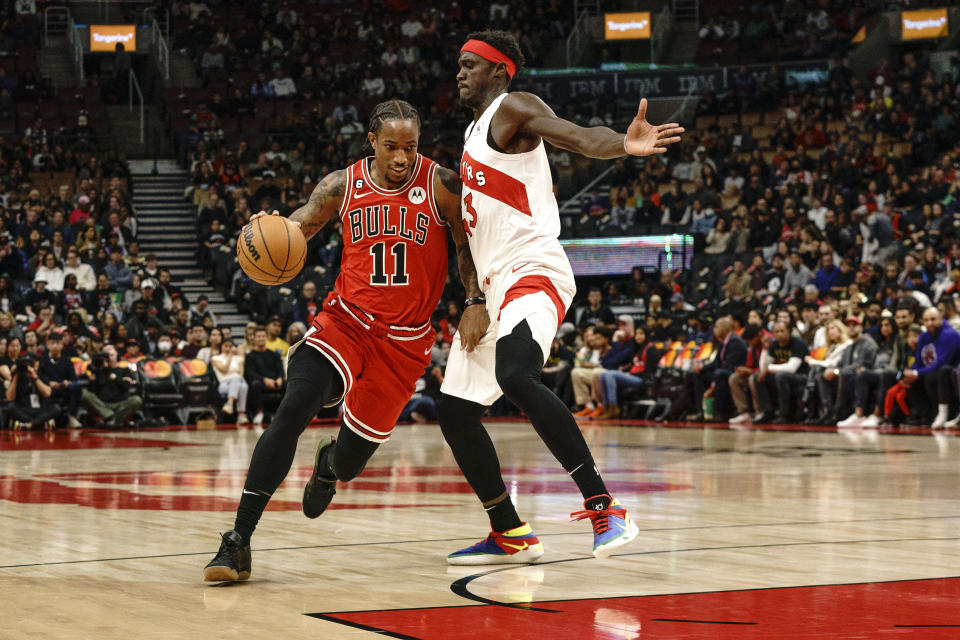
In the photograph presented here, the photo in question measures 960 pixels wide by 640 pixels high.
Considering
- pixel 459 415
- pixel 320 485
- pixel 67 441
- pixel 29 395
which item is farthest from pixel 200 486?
pixel 29 395

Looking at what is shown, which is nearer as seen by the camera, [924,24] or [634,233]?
[634,233]

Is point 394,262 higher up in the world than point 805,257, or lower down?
lower down

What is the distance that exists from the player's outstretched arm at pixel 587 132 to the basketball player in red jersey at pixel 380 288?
1.47 feet

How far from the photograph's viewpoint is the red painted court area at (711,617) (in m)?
3.34

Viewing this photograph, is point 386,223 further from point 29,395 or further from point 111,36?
point 111,36

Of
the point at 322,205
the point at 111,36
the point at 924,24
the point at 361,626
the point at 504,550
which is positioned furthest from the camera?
the point at 111,36

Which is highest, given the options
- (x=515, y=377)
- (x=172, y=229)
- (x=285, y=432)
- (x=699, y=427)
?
(x=172, y=229)

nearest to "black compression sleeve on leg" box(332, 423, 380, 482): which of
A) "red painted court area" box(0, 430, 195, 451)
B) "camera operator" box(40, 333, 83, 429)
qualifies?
"red painted court area" box(0, 430, 195, 451)

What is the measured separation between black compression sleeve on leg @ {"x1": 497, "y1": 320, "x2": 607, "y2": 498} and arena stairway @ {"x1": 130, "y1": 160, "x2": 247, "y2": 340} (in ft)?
50.7

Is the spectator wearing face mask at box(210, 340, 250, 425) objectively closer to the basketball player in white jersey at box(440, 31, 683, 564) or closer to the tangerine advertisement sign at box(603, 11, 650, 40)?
the basketball player in white jersey at box(440, 31, 683, 564)

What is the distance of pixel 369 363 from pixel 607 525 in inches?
43.6

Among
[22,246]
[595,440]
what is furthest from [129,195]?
[595,440]

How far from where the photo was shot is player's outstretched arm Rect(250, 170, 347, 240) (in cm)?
498

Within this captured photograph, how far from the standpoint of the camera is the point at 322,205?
4996mm
